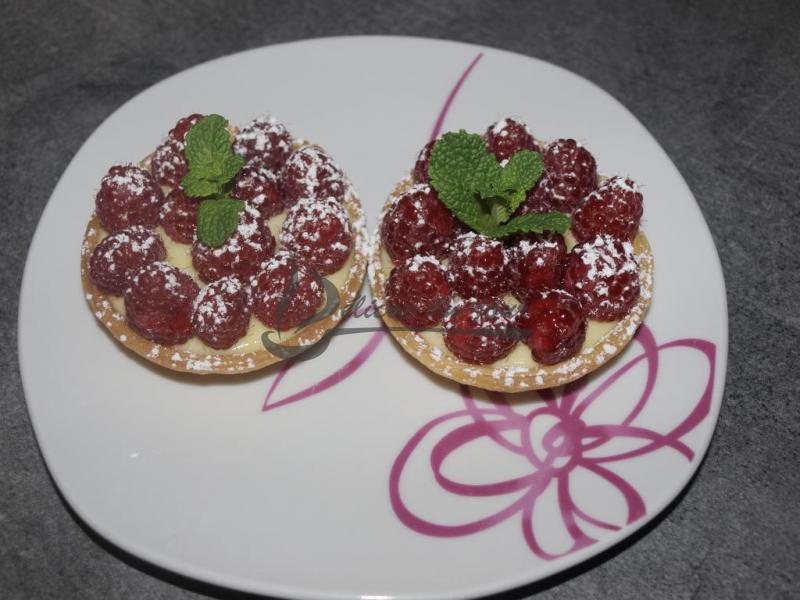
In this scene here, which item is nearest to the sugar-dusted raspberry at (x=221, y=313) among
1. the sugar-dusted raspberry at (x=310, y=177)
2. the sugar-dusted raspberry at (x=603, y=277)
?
the sugar-dusted raspberry at (x=310, y=177)

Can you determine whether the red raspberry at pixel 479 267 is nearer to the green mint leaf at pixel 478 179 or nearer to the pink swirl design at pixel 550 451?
the green mint leaf at pixel 478 179

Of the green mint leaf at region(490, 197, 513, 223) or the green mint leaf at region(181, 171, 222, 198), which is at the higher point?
the green mint leaf at region(181, 171, 222, 198)

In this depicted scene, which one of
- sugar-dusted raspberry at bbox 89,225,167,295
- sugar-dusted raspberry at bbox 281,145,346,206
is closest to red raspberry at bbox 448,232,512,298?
sugar-dusted raspberry at bbox 281,145,346,206

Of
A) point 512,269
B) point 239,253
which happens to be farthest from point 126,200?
point 512,269

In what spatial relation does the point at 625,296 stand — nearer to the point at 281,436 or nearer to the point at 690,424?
the point at 690,424

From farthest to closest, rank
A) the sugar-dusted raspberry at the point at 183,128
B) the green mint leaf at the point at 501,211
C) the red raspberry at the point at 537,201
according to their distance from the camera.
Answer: the sugar-dusted raspberry at the point at 183,128, the red raspberry at the point at 537,201, the green mint leaf at the point at 501,211

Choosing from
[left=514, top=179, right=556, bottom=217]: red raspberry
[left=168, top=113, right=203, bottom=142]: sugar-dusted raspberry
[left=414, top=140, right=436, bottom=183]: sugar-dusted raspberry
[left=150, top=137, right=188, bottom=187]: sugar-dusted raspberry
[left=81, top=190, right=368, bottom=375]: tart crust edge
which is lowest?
[left=81, top=190, right=368, bottom=375]: tart crust edge

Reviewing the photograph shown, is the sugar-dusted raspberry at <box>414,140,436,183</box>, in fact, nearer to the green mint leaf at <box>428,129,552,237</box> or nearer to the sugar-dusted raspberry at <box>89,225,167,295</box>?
the green mint leaf at <box>428,129,552,237</box>

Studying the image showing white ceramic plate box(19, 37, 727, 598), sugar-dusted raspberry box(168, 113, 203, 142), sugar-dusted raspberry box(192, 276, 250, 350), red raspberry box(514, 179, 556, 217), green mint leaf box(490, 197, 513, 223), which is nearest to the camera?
white ceramic plate box(19, 37, 727, 598)
